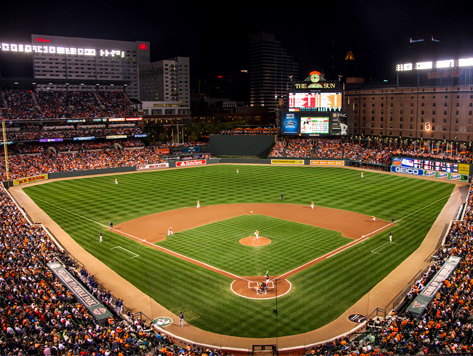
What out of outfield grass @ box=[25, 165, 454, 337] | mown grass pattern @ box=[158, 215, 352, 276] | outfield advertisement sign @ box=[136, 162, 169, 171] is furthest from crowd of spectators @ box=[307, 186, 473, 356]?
outfield advertisement sign @ box=[136, 162, 169, 171]

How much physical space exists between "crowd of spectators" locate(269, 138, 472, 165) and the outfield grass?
863cm

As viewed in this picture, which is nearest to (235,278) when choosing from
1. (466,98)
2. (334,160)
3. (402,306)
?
(402,306)

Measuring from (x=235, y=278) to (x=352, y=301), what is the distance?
24.4ft

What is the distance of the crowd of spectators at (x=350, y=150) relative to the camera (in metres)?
73.5

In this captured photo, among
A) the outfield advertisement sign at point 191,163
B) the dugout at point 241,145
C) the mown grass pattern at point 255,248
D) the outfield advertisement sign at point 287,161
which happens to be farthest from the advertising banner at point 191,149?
the mown grass pattern at point 255,248

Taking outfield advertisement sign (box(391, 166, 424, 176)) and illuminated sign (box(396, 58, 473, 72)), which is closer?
outfield advertisement sign (box(391, 166, 424, 176))

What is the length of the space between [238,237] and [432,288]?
16568 millimetres

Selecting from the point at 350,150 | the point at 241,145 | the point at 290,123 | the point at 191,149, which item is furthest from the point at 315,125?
the point at 191,149

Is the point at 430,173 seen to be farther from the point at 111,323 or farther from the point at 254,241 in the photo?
the point at 111,323

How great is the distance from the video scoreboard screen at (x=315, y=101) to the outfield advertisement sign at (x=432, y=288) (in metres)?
59.2

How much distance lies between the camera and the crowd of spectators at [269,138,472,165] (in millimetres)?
73500

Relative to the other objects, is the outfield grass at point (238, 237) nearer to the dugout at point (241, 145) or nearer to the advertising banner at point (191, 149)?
the advertising banner at point (191, 149)

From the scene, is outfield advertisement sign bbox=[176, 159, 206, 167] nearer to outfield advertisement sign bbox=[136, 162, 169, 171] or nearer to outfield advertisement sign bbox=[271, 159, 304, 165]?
outfield advertisement sign bbox=[136, 162, 169, 171]

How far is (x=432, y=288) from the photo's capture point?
840 inches
